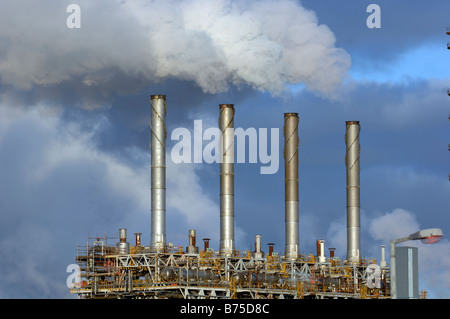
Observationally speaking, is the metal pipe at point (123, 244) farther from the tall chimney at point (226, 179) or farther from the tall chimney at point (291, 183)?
the tall chimney at point (291, 183)

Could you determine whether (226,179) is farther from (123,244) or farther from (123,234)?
(123,244)

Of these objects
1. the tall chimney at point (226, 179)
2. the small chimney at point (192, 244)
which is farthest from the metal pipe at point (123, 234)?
the tall chimney at point (226, 179)

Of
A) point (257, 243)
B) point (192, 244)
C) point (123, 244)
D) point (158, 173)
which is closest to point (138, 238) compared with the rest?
point (123, 244)

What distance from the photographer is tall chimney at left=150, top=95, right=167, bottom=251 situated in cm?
8412

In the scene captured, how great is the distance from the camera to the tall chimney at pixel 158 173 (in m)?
84.1

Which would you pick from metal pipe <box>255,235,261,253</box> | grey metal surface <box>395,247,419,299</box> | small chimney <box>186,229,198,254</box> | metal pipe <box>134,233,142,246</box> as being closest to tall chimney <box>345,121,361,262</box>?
metal pipe <box>255,235,261,253</box>

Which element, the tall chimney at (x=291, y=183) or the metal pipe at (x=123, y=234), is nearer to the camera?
the metal pipe at (x=123, y=234)

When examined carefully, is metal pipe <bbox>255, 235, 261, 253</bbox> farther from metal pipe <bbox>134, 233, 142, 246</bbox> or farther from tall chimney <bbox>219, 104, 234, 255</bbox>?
metal pipe <bbox>134, 233, 142, 246</bbox>

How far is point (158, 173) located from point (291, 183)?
1660 cm

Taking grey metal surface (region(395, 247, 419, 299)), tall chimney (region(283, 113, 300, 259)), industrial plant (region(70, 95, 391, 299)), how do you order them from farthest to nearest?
tall chimney (region(283, 113, 300, 259)), industrial plant (region(70, 95, 391, 299)), grey metal surface (region(395, 247, 419, 299))

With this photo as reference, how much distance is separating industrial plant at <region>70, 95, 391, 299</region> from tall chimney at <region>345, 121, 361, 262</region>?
150mm

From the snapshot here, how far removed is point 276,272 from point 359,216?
14.9 metres

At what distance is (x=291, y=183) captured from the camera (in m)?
95.1
